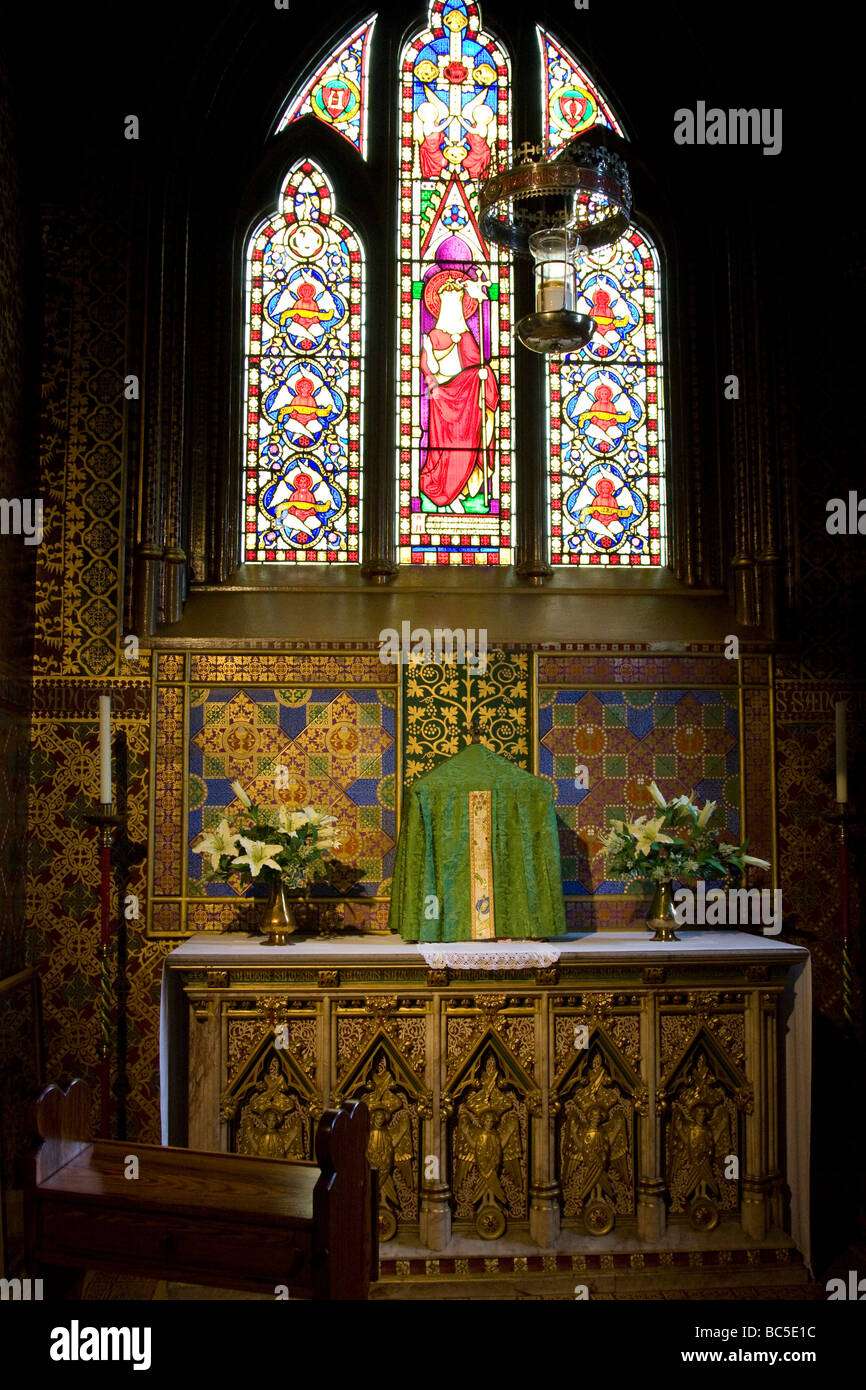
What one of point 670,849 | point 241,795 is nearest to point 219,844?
point 241,795

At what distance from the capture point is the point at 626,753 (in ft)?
20.4

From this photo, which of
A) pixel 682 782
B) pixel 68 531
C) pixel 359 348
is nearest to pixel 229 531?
pixel 68 531

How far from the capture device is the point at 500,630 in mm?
6328

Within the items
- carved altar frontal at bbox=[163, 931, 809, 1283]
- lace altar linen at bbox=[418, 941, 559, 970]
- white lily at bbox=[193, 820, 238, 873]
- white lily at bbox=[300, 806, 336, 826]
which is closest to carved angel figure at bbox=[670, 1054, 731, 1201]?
A: carved altar frontal at bbox=[163, 931, 809, 1283]

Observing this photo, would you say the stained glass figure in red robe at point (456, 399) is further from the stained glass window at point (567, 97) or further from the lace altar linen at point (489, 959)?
the lace altar linen at point (489, 959)

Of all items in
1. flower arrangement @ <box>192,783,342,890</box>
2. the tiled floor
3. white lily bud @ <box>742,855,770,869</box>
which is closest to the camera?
the tiled floor

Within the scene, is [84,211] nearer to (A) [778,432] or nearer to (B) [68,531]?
(B) [68,531]

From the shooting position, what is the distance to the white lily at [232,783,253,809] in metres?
5.70

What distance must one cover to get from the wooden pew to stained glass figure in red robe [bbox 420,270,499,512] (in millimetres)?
4165

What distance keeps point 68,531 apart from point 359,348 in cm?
202

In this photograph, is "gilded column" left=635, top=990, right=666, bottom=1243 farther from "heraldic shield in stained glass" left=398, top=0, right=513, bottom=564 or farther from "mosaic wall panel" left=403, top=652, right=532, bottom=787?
"heraldic shield in stained glass" left=398, top=0, right=513, bottom=564

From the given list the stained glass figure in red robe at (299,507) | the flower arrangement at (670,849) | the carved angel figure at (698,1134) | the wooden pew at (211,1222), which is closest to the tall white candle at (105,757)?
the stained glass figure in red robe at (299,507)

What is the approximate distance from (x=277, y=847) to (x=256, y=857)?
12 centimetres

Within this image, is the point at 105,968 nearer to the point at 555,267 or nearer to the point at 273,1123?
the point at 273,1123
